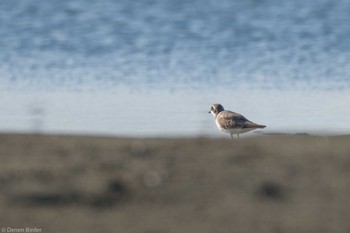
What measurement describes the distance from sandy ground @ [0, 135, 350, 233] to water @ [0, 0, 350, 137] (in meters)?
3.04

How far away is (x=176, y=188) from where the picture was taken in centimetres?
688

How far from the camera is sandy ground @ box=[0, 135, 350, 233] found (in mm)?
6539

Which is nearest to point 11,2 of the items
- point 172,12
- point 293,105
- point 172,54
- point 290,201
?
point 172,12

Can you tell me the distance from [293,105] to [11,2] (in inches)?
384

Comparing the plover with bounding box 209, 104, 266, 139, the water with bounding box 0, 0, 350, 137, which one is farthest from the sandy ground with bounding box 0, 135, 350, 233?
the plover with bounding box 209, 104, 266, 139

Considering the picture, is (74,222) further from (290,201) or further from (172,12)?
(172,12)

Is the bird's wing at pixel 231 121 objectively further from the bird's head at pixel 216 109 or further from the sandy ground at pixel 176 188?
the sandy ground at pixel 176 188

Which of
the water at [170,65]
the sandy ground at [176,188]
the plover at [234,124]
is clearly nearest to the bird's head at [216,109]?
the water at [170,65]

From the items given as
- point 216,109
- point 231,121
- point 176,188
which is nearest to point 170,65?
point 216,109

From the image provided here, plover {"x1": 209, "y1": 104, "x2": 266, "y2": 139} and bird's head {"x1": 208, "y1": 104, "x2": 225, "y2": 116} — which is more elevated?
bird's head {"x1": 208, "y1": 104, "x2": 225, "y2": 116}

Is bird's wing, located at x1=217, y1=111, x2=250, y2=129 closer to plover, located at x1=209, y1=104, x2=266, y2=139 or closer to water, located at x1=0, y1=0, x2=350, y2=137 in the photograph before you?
plover, located at x1=209, y1=104, x2=266, y2=139

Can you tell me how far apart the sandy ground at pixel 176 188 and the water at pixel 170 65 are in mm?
3036

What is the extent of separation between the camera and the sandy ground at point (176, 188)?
6539mm

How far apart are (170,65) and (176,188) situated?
928 cm
